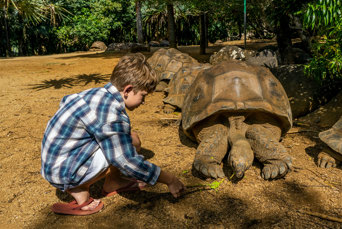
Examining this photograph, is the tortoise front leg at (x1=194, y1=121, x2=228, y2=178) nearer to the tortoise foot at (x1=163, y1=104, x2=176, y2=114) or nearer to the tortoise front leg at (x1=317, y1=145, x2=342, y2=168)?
the tortoise front leg at (x1=317, y1=145, x2=342, y2=168)

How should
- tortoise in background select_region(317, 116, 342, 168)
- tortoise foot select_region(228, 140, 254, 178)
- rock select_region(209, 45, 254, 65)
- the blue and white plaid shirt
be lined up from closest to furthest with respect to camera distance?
the blue and white plaid shirt → tortoise foot select_region(228, 140, 254, 178) → tortoise in background select_region(317, 116, 342, 168) → rock select_region(209, 45, 254, 65)

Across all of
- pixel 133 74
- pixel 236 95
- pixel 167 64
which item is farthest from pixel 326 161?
pixel 167 64

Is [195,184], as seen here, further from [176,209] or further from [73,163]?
[73,163]

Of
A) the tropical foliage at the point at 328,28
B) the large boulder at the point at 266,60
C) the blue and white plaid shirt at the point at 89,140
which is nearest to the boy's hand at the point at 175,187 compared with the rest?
the blue and white plaid shirt at the point at 89,140

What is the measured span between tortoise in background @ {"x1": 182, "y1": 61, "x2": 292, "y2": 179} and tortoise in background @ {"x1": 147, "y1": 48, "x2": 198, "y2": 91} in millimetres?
2707

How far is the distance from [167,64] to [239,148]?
3.83m

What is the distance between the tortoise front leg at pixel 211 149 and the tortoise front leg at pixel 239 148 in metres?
0.09

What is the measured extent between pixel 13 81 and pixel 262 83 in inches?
232

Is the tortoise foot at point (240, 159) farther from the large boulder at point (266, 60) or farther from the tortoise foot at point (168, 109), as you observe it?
the large boulder at point (266, 60)

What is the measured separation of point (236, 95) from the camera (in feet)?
8.00

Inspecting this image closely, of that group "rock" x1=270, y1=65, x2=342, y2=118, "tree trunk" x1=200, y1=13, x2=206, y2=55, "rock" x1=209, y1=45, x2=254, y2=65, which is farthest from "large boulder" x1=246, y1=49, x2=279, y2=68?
"tree trunk" x1=200, y1=13, x2=206, y2=55

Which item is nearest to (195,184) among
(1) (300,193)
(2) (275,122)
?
(1) (300,193)

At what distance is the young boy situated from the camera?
1.53 metres

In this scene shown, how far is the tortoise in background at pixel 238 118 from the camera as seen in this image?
2.15 meters
